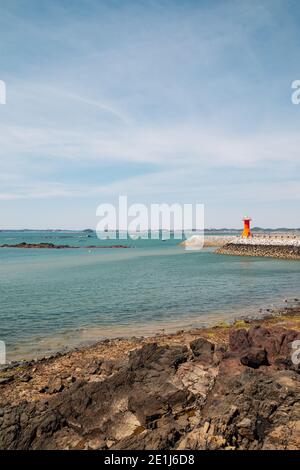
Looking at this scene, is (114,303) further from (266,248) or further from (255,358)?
(266,248)

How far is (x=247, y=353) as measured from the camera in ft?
36.7

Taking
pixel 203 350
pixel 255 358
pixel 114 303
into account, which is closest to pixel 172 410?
pixel 255 358

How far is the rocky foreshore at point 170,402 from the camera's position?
25.1 ft

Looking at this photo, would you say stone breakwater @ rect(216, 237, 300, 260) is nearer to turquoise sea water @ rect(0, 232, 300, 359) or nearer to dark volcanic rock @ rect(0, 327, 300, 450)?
turquoise sea water @ rect(0, 232, 300, 359)

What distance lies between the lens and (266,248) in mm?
74312

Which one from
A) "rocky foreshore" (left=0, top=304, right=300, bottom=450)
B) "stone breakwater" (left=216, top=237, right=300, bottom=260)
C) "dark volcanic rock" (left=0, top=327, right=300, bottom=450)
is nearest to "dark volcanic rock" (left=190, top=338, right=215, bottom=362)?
"rocky foreshore" (left=0, top=304, right=300, bottom=450)

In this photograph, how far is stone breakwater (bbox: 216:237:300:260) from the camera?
2689 inches

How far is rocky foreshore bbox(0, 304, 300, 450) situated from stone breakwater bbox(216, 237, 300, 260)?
58615mm

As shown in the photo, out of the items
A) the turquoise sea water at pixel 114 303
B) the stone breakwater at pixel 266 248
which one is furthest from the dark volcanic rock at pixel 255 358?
the stone breakwater at pixel 266 248

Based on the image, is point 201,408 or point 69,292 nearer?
point 201,408

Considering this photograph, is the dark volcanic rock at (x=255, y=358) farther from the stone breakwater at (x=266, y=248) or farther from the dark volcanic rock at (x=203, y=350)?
the stone breakwater at (x=266, y=248)

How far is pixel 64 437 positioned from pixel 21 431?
955 mm
